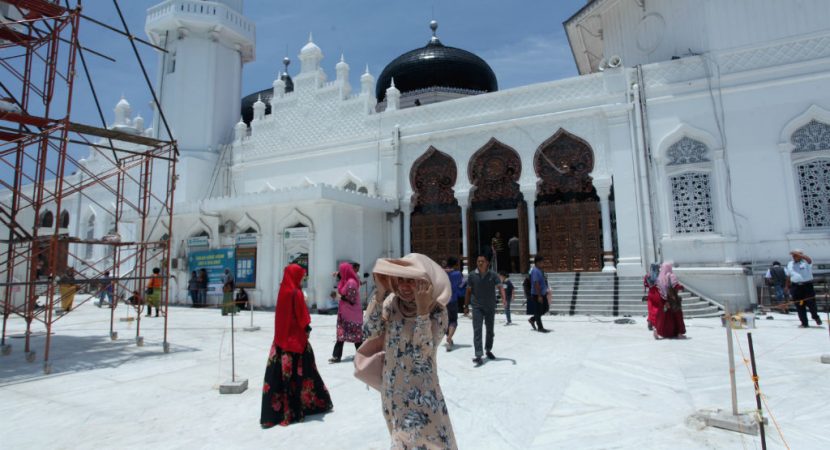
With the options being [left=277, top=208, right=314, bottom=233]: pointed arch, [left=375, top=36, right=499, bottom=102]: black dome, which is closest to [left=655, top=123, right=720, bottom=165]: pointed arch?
[left=375, top=36, right=499, bottom=102]: black dome

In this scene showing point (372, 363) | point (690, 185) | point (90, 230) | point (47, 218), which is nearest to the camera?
point (372, 363)

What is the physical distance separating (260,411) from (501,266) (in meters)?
13.9

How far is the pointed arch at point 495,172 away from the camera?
43.8ft

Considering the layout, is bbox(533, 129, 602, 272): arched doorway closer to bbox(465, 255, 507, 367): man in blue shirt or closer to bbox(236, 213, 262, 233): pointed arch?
bbox(465, 255, 507, 367): man in blue shirt

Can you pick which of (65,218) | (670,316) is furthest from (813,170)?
(65,218)

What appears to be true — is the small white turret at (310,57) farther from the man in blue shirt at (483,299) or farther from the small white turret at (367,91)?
the man in blue shirt at (483,299)

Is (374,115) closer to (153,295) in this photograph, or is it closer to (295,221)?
(295,221)

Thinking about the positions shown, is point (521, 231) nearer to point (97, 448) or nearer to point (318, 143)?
point (318, 143)

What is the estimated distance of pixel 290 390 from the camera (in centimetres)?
371

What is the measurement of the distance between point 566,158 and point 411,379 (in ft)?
37.9

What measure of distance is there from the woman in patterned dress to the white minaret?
1681 cm

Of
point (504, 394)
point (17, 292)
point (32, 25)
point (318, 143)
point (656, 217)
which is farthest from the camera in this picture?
point (318, 143)

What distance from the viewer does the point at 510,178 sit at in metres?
13.4

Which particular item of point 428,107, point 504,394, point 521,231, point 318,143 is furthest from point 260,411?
point 318,143
